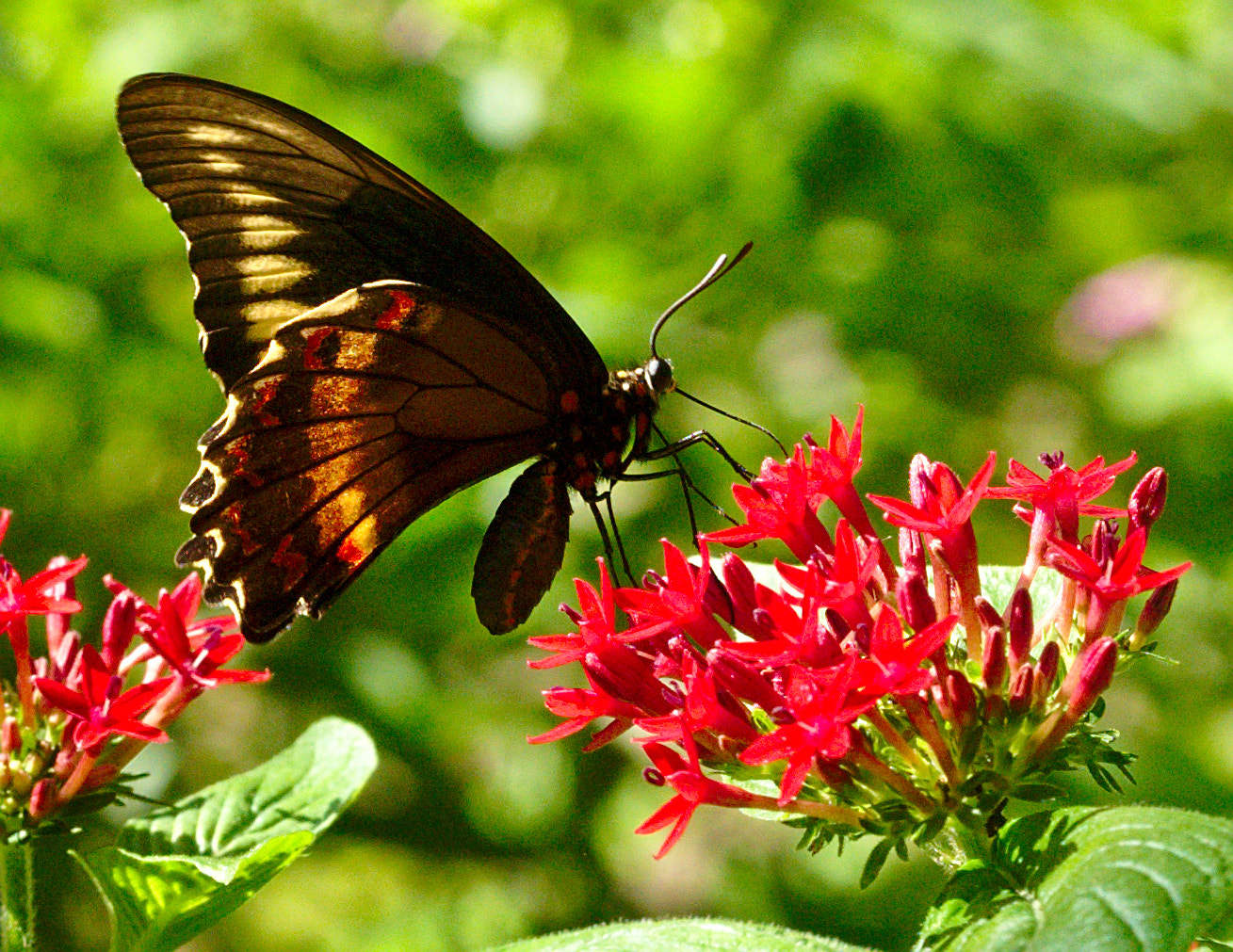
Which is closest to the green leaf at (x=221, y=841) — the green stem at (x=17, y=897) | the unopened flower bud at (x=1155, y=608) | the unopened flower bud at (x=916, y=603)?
the green stem at (x=17, y=897)

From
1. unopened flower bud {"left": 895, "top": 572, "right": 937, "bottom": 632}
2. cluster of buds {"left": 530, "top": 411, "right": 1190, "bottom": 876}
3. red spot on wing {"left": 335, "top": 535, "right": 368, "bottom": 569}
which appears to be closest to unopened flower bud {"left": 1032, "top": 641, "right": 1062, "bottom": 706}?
cluster of buds {"left": 530, "top": 411, "right": 1190, "bottom": 876}

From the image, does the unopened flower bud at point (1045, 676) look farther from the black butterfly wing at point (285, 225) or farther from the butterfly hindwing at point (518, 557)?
the black butterfly wing at point (285, 225)

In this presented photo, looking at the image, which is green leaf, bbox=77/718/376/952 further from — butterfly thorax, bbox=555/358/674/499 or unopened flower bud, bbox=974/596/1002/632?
unopened flower bud, bbox=974/596/1002/632

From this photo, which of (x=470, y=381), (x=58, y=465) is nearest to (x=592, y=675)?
(x=470, y=381)

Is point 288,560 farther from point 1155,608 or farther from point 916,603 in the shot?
point 1155,608

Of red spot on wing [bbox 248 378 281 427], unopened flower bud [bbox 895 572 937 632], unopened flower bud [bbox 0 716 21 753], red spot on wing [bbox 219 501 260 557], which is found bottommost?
unopened flower bud [bbox 895 572 937 632]

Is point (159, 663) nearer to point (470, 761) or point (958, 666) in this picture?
point (958, 666)
